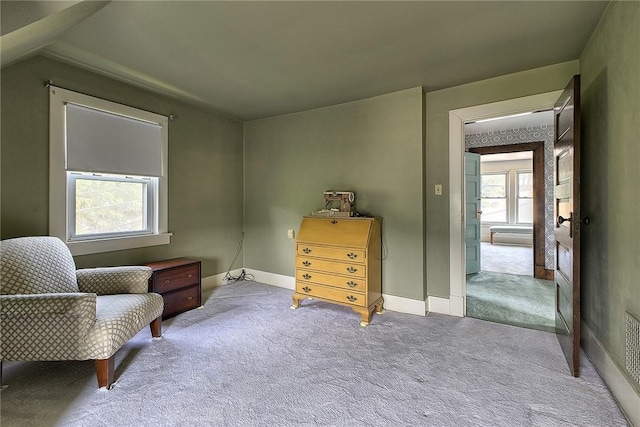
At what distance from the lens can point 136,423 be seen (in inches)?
57.1

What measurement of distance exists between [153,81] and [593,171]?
3.65m

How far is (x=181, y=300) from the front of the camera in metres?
2.84

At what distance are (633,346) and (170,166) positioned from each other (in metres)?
3.85

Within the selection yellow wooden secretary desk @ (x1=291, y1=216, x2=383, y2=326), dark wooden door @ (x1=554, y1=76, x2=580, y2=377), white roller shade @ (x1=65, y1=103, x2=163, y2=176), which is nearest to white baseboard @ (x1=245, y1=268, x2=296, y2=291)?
yellow wooden secretary desk @ (x1=291, y1=216, x2=383, y2=326)

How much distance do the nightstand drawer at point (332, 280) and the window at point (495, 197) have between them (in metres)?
6.95

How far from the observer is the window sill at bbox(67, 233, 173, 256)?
2521 millimetres

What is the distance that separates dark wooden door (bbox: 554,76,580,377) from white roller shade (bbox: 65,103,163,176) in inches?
139

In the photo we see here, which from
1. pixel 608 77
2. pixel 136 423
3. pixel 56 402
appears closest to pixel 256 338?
pixel 136 423

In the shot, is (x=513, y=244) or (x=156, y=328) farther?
(x=513, y=244)

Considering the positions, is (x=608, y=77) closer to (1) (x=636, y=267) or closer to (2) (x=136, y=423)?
(1) (x=636, y=267)

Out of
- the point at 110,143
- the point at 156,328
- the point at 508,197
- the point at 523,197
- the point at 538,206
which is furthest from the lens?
the point at 508,197

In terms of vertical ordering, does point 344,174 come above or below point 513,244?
above

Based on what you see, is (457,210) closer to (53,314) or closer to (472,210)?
(472,210)

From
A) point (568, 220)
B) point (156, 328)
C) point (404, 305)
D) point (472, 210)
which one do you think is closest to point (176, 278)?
point (156, 328)
